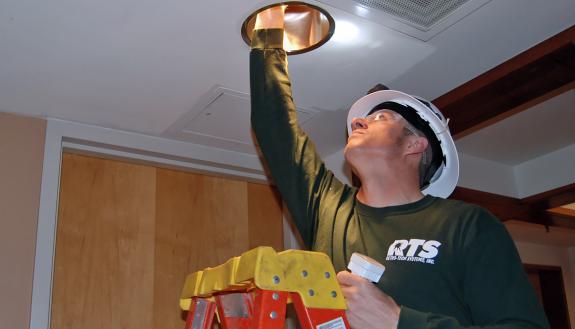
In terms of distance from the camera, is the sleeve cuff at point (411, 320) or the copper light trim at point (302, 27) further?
the copper light trim at point (302, 27)

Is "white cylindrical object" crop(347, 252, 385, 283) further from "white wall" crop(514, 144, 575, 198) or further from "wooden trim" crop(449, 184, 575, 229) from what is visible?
"white wall" crop(514, 144, 575, 198)

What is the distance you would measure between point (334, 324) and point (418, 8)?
106 centimetres

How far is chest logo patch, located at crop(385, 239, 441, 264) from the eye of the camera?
127 centimetres

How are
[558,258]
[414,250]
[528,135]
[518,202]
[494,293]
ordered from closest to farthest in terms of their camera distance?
1. [494,293]
2. [414,250]
3. [528,135]
4. [518,202]
5. [558,258]

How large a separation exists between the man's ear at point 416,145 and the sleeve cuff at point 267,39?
46 cm

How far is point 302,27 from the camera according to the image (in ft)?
6.01

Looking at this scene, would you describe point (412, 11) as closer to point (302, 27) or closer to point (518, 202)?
point (302, 27)

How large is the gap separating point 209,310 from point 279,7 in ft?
3.05

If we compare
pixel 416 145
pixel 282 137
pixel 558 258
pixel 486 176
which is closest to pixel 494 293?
pixel 416 145

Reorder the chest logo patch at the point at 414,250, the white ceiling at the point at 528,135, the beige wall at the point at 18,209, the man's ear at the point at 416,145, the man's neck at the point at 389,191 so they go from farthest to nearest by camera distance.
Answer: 1. the white ceiling at the point at 528,135
2. the beige wall at the point at 18,209
3. the man's ear at the point at 416,145
4. the man's neck at the point at 389,191
5. the chest logo patch at the point at 414,250

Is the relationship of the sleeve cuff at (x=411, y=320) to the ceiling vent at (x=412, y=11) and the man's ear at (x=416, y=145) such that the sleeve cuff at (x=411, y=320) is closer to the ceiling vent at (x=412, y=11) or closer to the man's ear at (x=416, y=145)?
the man's ear at (x=416, y=145)

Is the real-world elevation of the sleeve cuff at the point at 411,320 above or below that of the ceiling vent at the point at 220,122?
below

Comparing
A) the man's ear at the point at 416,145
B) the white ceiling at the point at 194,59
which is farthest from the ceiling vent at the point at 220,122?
the man's ear at the point at 416,145

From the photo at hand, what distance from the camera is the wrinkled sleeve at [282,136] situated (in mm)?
1595
